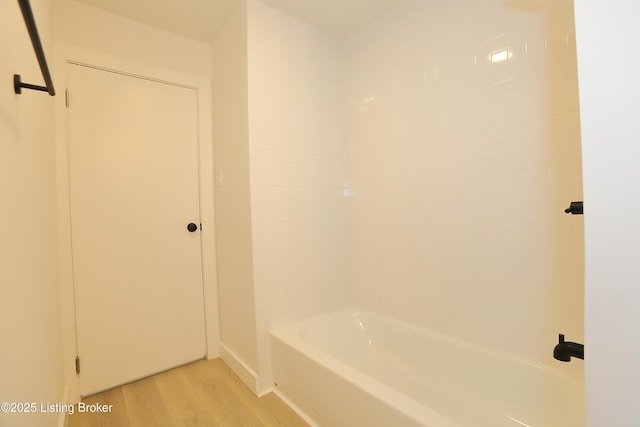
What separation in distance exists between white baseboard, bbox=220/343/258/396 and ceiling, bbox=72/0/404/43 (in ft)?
7.87

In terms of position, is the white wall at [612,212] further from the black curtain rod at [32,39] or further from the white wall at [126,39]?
the white wall at [126,39]

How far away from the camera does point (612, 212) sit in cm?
60

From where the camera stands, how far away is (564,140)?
3.95ft

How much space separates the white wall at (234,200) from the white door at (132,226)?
0.21 m

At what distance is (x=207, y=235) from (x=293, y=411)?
53.6 inches

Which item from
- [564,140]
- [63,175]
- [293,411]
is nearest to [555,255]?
[564,140]

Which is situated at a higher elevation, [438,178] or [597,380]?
[438,178]

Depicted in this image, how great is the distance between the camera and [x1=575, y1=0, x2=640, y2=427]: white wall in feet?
1.95

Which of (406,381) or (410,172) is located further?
(410,172)

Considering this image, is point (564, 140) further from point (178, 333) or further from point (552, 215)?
point (178, 333)

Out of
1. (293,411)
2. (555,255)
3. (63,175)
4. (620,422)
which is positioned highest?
(63,175)

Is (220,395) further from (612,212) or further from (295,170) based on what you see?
(612,212)

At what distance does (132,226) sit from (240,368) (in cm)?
123

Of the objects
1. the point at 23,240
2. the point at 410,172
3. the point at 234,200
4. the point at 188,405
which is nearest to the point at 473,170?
the point at 410,172
